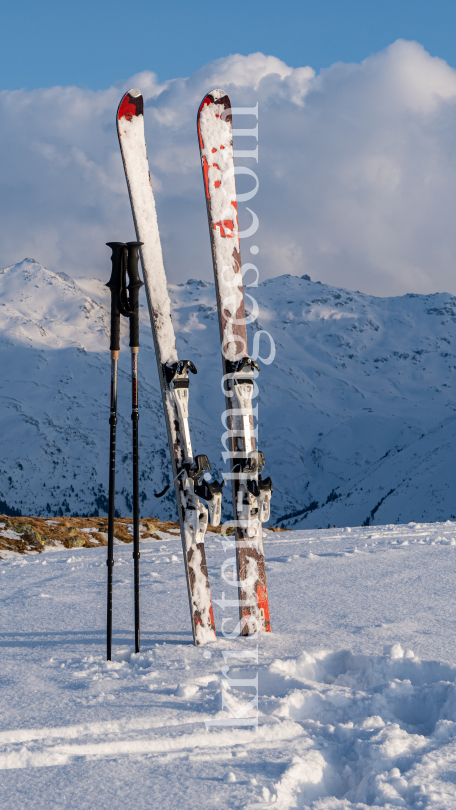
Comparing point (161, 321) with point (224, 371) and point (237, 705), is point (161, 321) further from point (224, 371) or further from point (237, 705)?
point (237, 705)

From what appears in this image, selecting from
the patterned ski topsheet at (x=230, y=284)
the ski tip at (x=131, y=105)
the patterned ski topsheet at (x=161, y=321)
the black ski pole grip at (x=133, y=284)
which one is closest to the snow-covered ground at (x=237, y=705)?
the patterned ski topsheet at (x=161, y=321)

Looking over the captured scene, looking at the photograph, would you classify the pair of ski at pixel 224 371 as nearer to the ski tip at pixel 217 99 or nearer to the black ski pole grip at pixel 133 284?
the ski tip at pixel 217 99

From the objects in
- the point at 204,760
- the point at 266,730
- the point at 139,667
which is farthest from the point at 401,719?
the point at 139,667

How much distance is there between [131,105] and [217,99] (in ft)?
2.35

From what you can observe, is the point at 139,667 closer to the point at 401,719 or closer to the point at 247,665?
the point at 247,665

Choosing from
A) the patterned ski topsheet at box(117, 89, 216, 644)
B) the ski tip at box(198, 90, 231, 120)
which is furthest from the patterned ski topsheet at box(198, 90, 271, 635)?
the patterned ski topsheet at box(117, 89, 216, 644)

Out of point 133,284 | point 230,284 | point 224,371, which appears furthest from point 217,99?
point 224,371

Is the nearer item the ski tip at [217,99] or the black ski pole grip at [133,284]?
the black ski pole grip at [133,284]

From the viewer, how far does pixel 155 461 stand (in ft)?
605

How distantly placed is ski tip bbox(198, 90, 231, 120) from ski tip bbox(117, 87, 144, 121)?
50 centimetres

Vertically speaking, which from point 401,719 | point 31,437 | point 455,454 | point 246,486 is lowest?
point 401,719

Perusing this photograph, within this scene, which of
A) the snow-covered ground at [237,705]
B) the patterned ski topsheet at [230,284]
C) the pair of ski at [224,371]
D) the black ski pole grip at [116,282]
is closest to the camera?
the snow-covered ground at [237,705]

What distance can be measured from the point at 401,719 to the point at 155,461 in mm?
182922

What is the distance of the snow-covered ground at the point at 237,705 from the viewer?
275cm
